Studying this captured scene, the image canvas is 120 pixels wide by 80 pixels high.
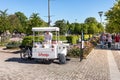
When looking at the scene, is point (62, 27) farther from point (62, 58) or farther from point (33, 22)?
point (62, 58)

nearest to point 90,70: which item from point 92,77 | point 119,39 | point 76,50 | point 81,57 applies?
point 92,77

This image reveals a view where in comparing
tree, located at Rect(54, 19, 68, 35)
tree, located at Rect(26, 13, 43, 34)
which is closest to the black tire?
tree, located at Rect(26, 13, 43, 34)

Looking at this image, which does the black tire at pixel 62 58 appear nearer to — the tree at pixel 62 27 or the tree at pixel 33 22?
the tree at pixel 33 22

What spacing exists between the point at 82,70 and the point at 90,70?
428 millimetres

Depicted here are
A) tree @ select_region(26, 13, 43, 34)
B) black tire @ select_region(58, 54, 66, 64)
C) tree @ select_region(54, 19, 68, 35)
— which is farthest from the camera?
tree @ select_region(54, 19, 68, 35)

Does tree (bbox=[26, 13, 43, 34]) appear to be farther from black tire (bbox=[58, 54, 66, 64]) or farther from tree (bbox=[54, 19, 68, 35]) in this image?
tree (bbox=[54, 19, 68, 35])

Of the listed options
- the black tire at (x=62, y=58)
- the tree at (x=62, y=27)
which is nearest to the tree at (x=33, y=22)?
the black tire at (x=62, y=58)

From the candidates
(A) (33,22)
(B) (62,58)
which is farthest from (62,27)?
(B) (62,58)

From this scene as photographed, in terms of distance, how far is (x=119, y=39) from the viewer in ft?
101

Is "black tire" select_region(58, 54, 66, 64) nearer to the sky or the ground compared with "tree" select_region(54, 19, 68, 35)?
nearer to the ground

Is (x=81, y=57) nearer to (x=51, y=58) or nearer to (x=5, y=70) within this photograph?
(x=51, y=58)

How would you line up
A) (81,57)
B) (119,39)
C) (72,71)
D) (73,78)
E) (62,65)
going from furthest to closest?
(119,39) → (81,57) → (62,65) → (72,71) → (73,78)

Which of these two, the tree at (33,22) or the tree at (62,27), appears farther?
the tree at (62,27)

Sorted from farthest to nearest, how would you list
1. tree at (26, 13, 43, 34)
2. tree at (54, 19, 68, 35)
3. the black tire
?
tree at (54, 19, 68, 35)
tree at (26, 13, 43, 34)
the black tire
